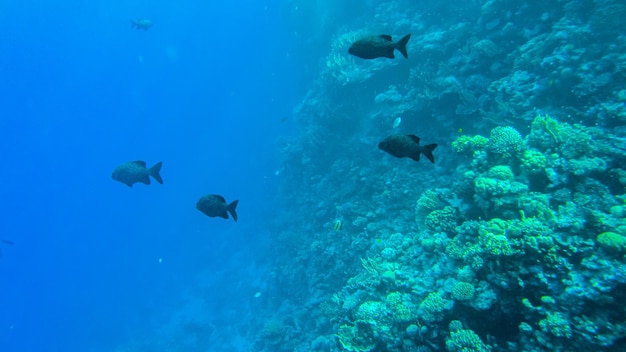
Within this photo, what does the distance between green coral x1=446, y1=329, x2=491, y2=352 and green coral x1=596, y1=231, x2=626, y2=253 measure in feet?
5.78

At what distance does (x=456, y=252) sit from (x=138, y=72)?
161m

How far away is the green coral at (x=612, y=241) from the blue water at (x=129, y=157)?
19269 mm

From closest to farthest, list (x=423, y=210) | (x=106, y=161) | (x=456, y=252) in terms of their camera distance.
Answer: (x=456, y=252) < (x=423, y=210) < (x=106, y=161)

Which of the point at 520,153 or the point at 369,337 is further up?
the point at 520,153

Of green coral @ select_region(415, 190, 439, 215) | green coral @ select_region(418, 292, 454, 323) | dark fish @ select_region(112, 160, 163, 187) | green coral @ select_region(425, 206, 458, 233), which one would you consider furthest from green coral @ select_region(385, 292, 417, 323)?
dark fish @ select_region(112, 160, 163, 187)

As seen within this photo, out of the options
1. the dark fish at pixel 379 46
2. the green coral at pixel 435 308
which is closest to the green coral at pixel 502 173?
the green coral at pixel 435 308

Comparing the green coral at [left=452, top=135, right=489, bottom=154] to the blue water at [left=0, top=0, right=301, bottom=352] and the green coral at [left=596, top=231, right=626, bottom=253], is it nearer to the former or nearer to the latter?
the green coral at [left=596, top=231, right=626, bottom=253]

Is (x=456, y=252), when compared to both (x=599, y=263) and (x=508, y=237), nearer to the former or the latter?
(x=508, y=237)

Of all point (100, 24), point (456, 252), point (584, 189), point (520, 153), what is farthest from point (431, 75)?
point (100, 24)

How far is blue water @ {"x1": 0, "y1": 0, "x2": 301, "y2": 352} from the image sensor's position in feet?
102

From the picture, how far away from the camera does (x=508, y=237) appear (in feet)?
13.0

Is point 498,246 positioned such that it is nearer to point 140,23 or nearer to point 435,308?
point 435,308

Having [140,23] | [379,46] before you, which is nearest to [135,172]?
[379,46]

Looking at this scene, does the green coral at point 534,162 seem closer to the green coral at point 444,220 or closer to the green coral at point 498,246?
the green coral at point 444,220
